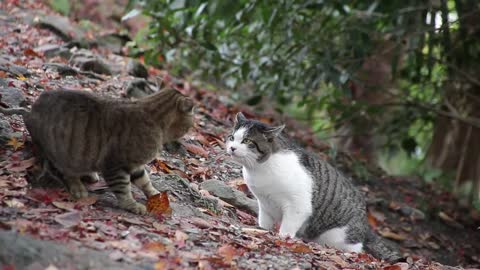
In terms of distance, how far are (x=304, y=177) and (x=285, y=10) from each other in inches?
109

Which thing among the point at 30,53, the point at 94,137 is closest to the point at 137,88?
the point at 30,53

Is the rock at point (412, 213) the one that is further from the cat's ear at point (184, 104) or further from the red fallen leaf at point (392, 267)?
the cat's ear at point (184, 104)

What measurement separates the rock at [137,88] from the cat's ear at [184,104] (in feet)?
10.6

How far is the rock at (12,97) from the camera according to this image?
238 inches

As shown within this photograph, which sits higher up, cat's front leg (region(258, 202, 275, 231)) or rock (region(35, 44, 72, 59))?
rock (region(35, 44, 72, 59))

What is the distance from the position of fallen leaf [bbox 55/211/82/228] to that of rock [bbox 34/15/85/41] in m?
6.54

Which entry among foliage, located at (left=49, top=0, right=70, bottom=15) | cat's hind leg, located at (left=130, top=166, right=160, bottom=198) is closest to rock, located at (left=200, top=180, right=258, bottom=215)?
cat's hind leg, located at (left=130, top=166, right=160, bottom=198)

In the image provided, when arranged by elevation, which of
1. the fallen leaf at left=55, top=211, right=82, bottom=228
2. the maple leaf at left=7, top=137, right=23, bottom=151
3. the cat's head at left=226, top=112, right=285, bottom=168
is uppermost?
the cat's head at left=226, top=112, right=285, bottom=168

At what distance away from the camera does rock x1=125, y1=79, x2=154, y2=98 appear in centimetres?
813

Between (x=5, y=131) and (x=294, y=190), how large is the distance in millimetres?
2531

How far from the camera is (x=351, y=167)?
→ 1024 cm

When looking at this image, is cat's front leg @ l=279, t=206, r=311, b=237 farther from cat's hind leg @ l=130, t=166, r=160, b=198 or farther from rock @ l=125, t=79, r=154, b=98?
rock @ l=125, t=79, r=154, b=98

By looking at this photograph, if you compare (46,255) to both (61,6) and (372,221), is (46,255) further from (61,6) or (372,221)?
(61,6)

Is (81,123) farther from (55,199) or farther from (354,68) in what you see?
(354,68)
